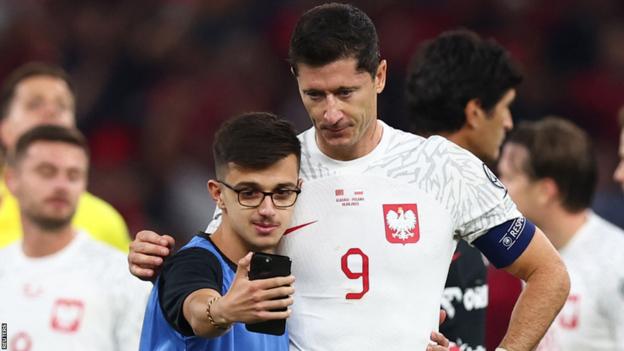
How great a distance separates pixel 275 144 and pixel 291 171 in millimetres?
117

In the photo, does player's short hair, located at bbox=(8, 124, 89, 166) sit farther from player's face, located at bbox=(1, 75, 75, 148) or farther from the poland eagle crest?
the poland eagle crest

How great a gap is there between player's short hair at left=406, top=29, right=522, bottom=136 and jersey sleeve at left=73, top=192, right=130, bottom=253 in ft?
7.96

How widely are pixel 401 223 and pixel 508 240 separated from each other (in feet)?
1.32

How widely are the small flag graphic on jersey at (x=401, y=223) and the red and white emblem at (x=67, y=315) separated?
98.1 inches

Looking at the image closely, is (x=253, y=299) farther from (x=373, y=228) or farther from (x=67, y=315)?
(x=67, y=315)

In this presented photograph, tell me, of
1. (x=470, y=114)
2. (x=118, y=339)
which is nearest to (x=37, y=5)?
(x=118, y=339)

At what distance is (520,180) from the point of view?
790 centimetres

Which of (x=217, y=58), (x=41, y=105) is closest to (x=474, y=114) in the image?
(x=41, y=105)

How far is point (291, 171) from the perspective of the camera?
486 centimetres

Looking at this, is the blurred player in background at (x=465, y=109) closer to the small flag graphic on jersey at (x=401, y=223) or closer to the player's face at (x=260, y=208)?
the small flag graphic on jersey at (x=401, y=223)

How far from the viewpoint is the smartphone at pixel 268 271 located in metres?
4.27

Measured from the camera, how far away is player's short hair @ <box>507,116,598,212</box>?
25.6 feet

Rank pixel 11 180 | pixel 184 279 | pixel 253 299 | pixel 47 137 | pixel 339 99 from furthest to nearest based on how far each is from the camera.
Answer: pixel 11 180 → pixel 47 137 → pixel 339 99 → pixel 184 279 → pixel 253 299

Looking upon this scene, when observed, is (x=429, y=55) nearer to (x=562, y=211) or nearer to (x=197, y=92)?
(x=562, y=211)
